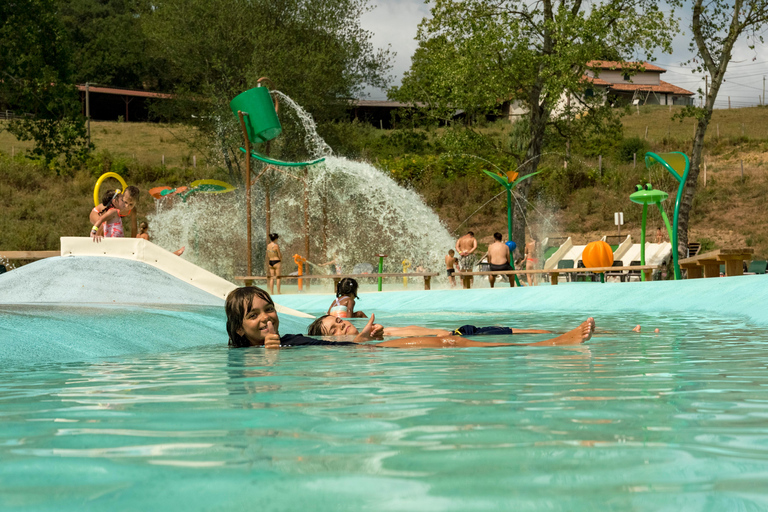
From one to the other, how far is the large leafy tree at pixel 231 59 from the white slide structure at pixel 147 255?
64.2 feet

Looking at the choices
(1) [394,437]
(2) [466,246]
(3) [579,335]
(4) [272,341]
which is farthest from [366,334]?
(2) [466,246]

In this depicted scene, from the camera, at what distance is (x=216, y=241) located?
2648 centimetres

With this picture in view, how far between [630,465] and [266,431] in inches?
44.2

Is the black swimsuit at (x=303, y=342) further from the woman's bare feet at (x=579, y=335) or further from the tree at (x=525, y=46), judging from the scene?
the tree at (x=525, y=46)

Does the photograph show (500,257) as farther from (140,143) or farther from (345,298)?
(140,143)

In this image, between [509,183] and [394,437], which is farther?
[509,183]

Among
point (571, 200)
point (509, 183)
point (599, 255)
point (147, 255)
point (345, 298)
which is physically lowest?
point (345, 298)

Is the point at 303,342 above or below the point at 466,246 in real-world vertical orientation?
below

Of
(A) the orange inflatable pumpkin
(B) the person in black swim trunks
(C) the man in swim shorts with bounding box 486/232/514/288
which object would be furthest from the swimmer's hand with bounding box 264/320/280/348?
(A) the orange inflatable pumpkin

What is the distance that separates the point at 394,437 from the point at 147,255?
846cm

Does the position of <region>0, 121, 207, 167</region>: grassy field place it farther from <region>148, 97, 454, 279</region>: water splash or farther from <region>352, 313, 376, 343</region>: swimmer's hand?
<region>352, 313, 376, 343</region>: swimmer's hand

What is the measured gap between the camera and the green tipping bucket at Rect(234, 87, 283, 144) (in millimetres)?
14859

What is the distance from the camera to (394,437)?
2.28 meters

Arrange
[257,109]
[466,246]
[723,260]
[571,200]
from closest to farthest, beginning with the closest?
[723,260]
[257,109]
[466,246]
[571,200]
